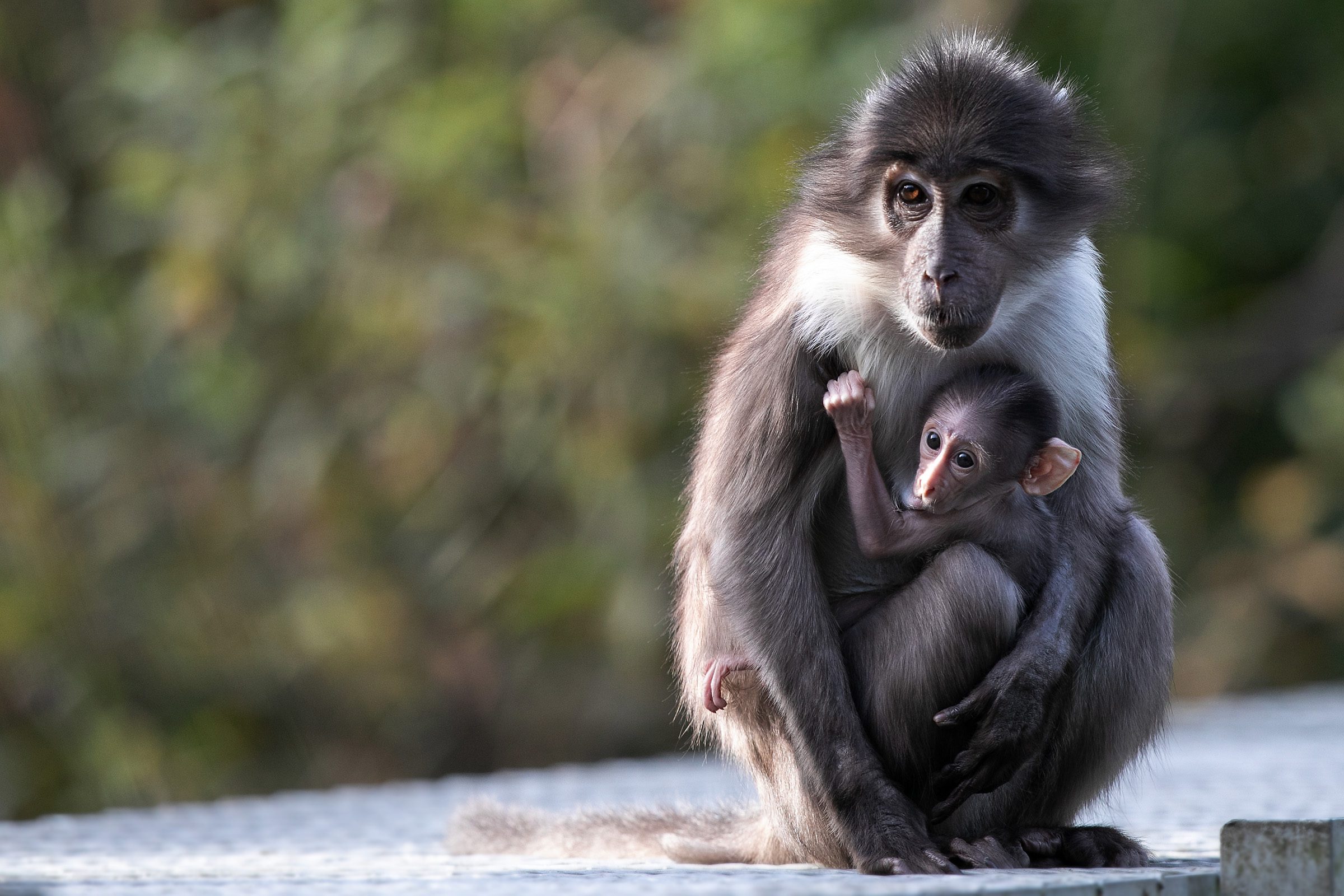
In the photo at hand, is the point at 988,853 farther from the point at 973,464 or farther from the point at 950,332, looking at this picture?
the point at 950,332

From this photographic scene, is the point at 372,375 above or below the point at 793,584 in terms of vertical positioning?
below

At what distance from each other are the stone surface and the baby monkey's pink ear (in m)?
0.97

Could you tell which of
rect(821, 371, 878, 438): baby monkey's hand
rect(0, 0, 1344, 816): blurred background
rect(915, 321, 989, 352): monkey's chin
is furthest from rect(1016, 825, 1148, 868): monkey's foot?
rect(0, 0, 1344, 816): blurred background

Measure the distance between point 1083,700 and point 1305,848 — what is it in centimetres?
82

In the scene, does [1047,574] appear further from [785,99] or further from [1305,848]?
[785,99]

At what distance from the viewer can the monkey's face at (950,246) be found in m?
4.31

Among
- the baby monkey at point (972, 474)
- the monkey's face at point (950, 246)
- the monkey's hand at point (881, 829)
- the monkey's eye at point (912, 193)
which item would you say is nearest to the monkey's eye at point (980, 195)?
the monkey's face at point (950, 246)

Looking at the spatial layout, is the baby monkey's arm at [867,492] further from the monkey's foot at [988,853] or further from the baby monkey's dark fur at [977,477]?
the monkey's foot at [988,853]

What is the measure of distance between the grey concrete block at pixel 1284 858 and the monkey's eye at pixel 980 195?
5.55 feet

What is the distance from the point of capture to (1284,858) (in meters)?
3.73

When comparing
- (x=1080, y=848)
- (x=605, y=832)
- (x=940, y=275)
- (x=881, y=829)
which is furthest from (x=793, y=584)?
(x=605, y=832)

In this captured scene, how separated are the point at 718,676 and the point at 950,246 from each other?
1292 millimetres

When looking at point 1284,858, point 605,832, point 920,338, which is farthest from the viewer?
point 605,832

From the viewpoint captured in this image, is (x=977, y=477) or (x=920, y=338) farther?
(x=920, y=338)
